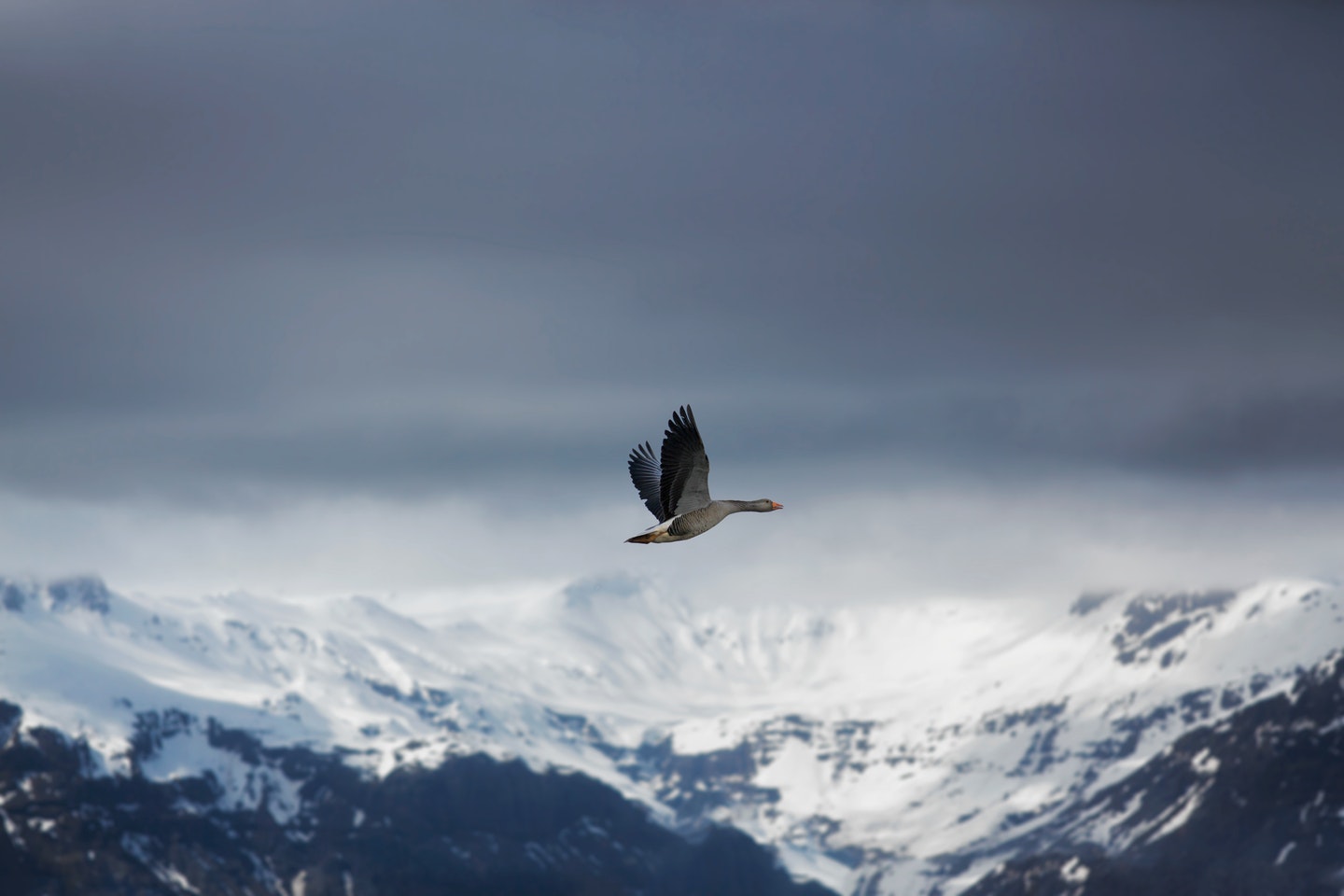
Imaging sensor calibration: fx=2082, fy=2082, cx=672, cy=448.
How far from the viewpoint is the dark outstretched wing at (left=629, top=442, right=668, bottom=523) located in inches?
6353

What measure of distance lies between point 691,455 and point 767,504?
688 cm

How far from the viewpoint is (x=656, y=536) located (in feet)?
507

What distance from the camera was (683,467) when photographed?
159875 mm

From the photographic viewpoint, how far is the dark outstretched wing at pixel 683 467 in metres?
159

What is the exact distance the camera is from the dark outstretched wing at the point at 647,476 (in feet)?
529

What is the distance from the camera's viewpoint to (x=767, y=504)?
522 feet

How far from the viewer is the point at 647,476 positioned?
16188 cm

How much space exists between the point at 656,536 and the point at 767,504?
991 cm

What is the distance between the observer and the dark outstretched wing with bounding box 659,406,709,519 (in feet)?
522

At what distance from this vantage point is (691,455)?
524 ft

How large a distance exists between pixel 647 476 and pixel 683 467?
11.6 ft

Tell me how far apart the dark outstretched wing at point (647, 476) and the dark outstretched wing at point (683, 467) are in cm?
116

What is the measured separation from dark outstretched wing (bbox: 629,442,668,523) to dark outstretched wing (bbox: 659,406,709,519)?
1.16 meters
